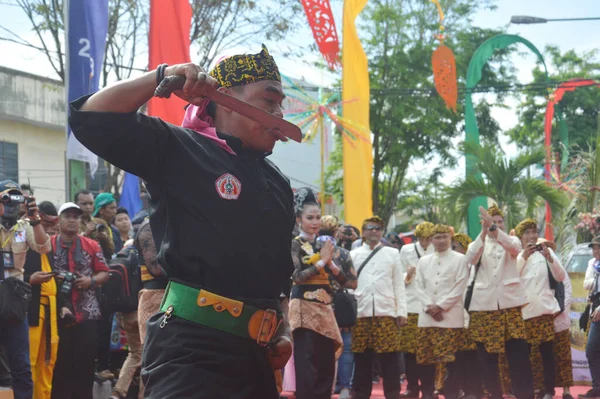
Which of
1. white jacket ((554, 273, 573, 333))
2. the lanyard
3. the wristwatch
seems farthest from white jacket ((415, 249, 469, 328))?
the lanyard

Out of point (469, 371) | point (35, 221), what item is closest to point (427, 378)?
point (469, 371)

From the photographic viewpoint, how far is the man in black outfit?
3076mm

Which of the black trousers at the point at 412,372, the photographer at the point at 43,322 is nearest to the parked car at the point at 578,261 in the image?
the black trousers at the point at 412,372

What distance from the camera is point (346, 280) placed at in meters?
9.24

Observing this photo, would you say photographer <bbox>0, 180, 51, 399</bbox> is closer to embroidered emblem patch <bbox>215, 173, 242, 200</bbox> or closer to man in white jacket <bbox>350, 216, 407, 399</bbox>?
man in white jacket <bbox>350, 216, 407, 399</bbox>

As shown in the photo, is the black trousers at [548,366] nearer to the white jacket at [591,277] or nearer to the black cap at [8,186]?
the white jacket at [591,277]

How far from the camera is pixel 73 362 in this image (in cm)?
877

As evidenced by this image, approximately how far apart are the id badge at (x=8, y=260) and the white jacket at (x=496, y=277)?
16.8ft

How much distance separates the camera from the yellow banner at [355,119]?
→ 17.6 meters

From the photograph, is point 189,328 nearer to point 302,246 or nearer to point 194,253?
point 194,253

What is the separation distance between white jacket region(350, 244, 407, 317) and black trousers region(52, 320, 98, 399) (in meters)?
3.32

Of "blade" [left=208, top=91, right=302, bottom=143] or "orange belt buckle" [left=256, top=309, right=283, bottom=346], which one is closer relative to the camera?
"blade" [left=208, top=91, right=302, bottom=143]

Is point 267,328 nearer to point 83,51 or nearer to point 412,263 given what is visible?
point 83,51

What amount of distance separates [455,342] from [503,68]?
978 inches
